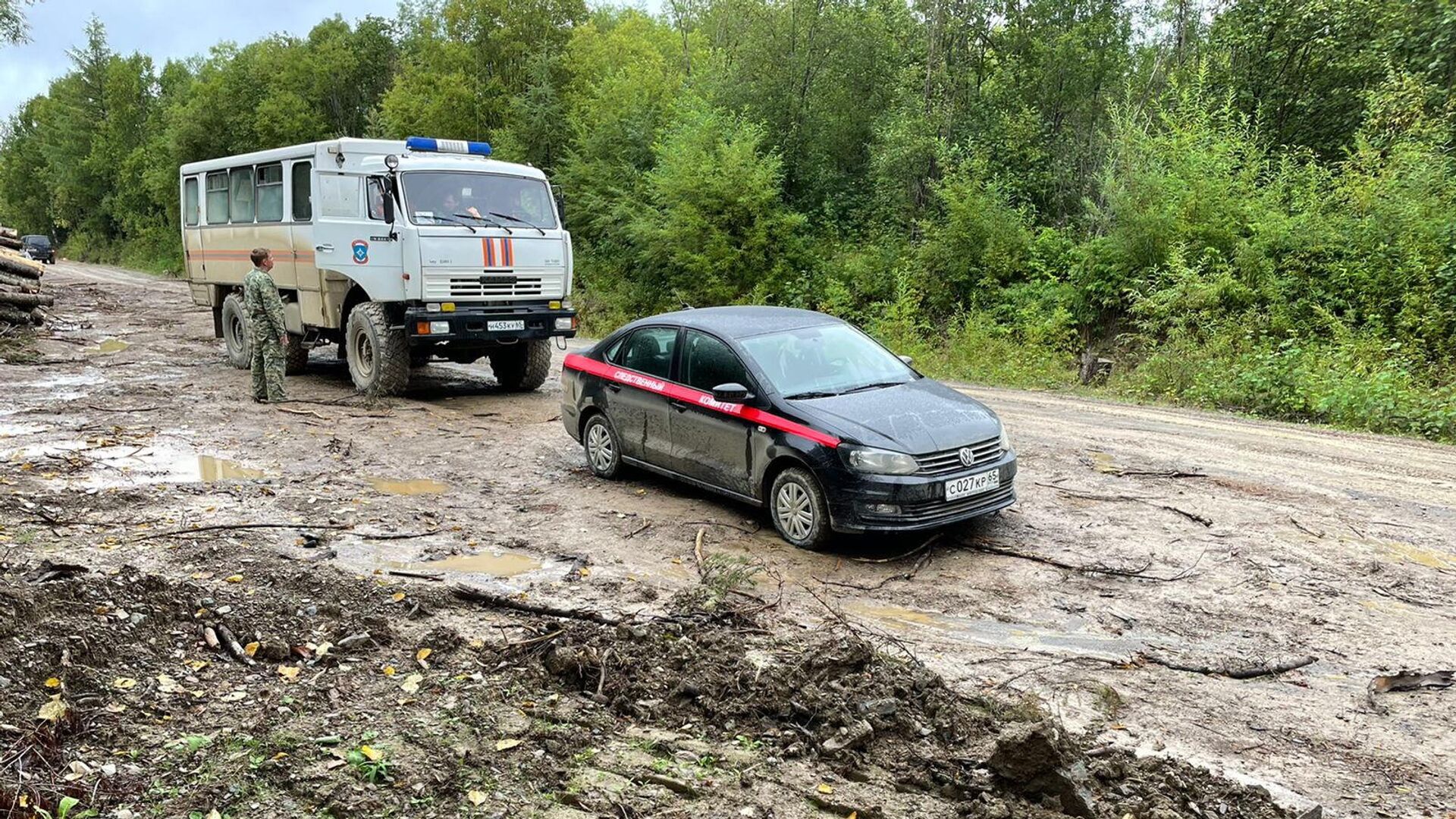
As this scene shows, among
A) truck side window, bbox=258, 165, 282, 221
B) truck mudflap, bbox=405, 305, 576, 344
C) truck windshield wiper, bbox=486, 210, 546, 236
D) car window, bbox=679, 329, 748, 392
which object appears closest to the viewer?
car window, bbox=679, 329, 748, 392

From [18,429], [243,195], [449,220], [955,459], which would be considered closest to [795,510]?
[955,459]

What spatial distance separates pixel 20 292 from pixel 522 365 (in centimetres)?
1232

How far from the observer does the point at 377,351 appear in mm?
12312

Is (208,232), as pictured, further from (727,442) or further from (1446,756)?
(1446,756)

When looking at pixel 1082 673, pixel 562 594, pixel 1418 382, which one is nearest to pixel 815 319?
pixel 562 594

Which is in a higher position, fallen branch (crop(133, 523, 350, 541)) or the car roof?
the car roof

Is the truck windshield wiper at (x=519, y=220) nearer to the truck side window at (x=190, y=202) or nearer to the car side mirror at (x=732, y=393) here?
the car side mirror at (x=732, y=393)

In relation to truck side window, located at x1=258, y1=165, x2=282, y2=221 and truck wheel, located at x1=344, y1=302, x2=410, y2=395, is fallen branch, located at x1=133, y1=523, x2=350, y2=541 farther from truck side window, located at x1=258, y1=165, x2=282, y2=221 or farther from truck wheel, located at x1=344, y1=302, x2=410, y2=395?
truck side window, located at x1=258, y1=165, x2=282, y2=221

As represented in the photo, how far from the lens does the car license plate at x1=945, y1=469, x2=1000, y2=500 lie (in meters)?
6.62

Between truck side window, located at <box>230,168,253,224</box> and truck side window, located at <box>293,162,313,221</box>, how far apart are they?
5.00 ft

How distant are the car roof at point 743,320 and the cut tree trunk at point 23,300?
52.8 ft

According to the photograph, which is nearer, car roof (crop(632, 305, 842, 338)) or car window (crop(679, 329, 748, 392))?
car window (crop(679, 329, 748, 392))

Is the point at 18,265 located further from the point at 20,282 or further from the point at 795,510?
the point at 795,510

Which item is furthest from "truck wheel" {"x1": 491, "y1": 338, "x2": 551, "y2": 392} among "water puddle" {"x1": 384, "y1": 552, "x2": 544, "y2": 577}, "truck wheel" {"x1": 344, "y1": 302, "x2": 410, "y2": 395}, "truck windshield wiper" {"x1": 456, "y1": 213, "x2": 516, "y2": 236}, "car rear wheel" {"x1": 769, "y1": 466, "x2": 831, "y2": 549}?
"car rear wheel" {"x1": 769, "y1": 466, "x2": 831, "y2": 549}
